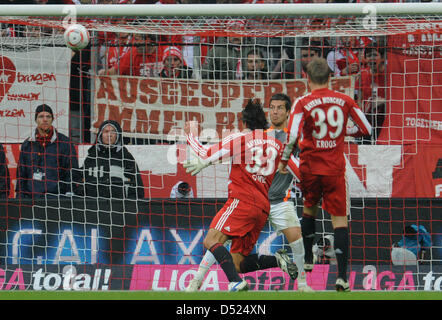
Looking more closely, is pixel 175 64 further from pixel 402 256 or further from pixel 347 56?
pixel 402 256

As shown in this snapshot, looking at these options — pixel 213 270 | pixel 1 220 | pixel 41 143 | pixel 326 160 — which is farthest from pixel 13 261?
pixel 326 160

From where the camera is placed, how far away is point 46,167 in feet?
31.9

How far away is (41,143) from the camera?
9.73 meters

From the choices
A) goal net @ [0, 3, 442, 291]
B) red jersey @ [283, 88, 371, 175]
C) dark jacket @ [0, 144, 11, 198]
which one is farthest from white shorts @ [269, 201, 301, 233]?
dark jacket @ [0, 144, 11, 198]

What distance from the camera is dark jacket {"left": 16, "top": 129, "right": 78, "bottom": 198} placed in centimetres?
970

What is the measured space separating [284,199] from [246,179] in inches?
37.5

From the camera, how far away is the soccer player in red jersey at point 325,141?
683cm

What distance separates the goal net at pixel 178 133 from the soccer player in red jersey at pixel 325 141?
5.38 ft

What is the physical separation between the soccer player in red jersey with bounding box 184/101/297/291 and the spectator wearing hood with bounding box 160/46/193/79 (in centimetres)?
283

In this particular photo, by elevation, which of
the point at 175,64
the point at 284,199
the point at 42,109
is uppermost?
the point at 175,64

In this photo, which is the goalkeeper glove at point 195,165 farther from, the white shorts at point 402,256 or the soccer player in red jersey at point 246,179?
the white shorts at point 402,256

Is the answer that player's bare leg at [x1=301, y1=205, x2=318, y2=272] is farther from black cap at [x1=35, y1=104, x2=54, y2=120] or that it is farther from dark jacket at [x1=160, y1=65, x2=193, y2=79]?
black cap at [x1=35, y1=104, x2=54, y2=120]

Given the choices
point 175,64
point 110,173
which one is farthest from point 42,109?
point 175,64

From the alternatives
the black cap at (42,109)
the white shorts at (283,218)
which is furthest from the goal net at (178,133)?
the white shorts at (283,218)
